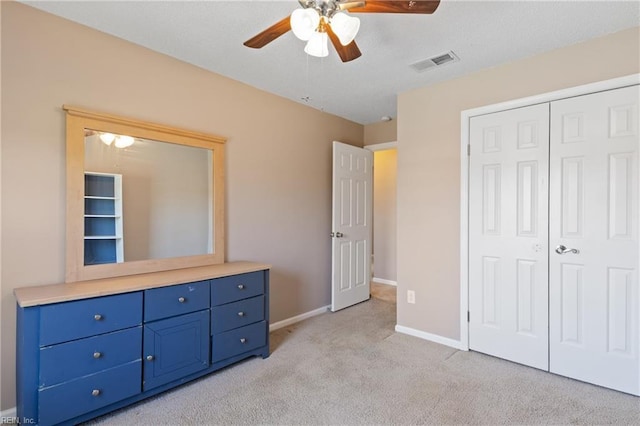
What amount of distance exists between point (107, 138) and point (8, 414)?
5.74 feet

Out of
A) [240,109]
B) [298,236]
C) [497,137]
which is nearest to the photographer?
[497,137]

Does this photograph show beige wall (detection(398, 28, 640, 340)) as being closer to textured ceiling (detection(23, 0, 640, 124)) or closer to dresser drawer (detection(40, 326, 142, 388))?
textured ceiling (detection(23, 0, 640, 124))

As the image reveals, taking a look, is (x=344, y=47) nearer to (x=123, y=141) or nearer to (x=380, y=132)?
(x=123, y=141)

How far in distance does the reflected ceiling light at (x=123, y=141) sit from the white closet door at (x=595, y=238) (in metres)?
3.12

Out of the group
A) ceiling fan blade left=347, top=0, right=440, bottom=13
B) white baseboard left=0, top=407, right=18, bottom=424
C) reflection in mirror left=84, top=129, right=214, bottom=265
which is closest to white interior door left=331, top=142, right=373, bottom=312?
reflection in mirror left=84, top=129, right=214, bottom=265

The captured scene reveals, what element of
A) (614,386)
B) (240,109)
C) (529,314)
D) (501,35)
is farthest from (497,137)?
(240,109)

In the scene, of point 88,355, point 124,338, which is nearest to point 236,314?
point 124,338

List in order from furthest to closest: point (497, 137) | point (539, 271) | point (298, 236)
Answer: point (298, 236) < point (497, 137) < point (539, 271)

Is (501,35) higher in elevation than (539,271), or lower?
higher

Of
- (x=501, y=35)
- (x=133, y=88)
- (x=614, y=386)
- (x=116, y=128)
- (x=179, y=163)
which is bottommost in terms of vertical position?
(x=614, y=386)

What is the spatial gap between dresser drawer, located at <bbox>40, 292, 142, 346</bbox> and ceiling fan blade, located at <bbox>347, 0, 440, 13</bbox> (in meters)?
2.02

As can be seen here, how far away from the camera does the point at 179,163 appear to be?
8.75ft

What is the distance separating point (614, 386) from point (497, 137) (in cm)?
194

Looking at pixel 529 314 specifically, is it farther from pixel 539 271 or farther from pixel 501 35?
pixel 501 35
